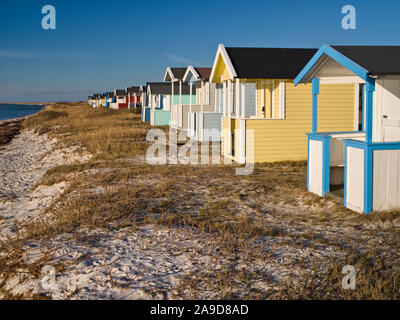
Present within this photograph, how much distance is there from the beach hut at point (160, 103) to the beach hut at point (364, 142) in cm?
2180

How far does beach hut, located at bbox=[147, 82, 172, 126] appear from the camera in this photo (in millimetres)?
30906

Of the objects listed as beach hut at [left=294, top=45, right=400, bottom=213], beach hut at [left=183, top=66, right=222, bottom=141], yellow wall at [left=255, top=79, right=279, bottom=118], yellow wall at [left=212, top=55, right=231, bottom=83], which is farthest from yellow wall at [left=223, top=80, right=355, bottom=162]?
beach hut at [left=183, top=66, right=222, bottom=141]

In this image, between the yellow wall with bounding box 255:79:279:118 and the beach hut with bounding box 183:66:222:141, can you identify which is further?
the beach hut with bounding box 183:66:222:141

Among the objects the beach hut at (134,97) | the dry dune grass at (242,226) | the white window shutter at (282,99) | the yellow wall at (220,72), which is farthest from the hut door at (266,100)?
the beach hut at (134,97)

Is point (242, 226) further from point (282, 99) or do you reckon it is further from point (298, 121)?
point (298, 121)

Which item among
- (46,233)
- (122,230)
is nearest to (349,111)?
(122,230)

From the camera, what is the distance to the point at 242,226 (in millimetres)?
7145

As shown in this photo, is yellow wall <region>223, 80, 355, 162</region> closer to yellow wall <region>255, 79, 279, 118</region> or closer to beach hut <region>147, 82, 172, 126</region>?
yellow wall <region>255, 79, 279, 118</region>

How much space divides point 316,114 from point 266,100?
21.9ft

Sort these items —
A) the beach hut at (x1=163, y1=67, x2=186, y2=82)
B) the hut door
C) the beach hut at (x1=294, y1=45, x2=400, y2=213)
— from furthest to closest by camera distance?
the beach hut at (x1=163, y1=67, x2=186, y2=82) → the hut door → the beach hut at (x1=294, y1=45, x2=400, y2=213)

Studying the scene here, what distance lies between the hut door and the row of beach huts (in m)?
0.04

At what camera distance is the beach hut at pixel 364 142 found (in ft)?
24.3

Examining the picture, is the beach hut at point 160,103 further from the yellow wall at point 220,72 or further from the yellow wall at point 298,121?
the yellow wall at point 298,121

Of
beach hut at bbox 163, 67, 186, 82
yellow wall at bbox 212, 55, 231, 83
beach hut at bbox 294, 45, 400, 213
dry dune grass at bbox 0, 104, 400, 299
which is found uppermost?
beach hut at bbox 163, 67, 186, 82
